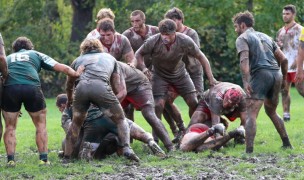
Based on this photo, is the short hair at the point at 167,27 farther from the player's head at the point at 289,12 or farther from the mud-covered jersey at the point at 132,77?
the player's head at the point at 289,12

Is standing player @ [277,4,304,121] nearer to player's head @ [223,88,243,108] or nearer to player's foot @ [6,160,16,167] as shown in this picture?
player's head @ [223,88,243,108]

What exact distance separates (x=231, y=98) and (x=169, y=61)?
1.44 metres

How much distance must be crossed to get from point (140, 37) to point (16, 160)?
3.77 metres

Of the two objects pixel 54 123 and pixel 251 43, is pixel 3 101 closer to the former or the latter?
pixel 251 43

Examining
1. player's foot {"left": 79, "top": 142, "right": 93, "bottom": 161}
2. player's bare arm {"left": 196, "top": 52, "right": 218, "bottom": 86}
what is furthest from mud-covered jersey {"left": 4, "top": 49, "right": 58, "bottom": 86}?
player's bare arm {"left": 196, "top": 52, "right": 218, "bottom": 86}

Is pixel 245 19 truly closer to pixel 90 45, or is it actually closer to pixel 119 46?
pixel 90 45

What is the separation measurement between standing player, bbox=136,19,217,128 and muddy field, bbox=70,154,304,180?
7.25 feet

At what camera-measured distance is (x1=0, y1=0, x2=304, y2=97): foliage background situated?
31469mm

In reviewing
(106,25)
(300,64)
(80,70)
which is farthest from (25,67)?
(300,64)

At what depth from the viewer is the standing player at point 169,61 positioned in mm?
14250

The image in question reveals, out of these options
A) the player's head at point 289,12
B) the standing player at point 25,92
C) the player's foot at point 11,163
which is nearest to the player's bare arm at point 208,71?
the standing player at point 25,92

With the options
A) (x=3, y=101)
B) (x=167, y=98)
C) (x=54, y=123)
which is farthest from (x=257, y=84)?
(x=54, y=123)

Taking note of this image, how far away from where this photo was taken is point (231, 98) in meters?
13.8

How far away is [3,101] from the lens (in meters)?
12.5
